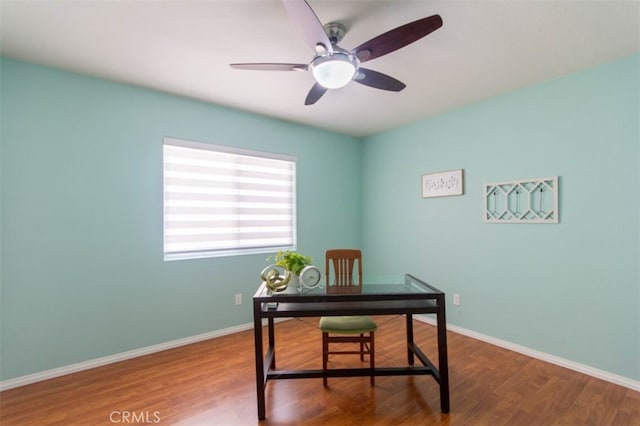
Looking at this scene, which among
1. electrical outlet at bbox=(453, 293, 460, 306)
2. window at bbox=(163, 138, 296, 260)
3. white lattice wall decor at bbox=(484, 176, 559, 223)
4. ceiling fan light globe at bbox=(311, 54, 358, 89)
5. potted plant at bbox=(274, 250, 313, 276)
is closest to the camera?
ceiling fan light globe at bbox=(311, 54, 358, 89)

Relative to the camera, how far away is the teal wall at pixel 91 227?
213 cm

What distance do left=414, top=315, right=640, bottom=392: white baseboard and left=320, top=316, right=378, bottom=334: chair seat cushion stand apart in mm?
1581

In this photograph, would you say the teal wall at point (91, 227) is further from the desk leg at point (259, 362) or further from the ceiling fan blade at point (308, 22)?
the ceiling fan blade at point (308, 22)

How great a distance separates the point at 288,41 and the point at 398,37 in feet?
2.70

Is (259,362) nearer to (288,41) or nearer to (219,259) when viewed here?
(219,259)

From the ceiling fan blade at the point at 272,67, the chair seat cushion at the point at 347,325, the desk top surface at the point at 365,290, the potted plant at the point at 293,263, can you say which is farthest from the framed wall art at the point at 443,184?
the ceiling fan blade at the point at 272,67

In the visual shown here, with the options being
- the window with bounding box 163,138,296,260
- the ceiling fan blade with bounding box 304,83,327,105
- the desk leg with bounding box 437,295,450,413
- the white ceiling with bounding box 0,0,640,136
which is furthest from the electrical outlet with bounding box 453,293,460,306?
the ceiling fan blade with bounding box 304,83,327,105

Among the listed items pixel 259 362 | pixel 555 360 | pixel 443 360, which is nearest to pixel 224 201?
pixel 259 362

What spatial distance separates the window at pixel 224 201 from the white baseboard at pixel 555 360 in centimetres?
231

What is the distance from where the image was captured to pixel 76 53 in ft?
6.77

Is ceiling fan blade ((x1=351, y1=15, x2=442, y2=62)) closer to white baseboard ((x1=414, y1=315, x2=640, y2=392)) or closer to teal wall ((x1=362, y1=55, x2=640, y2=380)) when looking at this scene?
teal wall ((x1=362, y1=55, x2=640, y2=380))

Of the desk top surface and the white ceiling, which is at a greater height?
the white ceiling

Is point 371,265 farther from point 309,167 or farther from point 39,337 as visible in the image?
point 39,337

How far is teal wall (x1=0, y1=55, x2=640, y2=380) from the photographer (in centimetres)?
213
